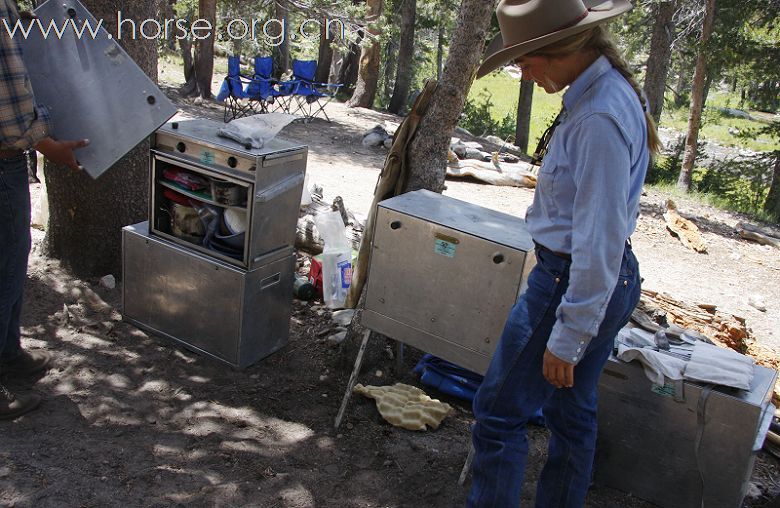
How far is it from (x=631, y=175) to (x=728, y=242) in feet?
28.6

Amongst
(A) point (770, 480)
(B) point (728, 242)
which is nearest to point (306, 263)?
(A) point (770, 480)

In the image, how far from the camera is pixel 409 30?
18.1m

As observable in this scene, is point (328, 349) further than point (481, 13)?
Yes

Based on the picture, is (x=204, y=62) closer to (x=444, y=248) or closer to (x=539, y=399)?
(x=444, y=248)

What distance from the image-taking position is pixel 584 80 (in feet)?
7.39

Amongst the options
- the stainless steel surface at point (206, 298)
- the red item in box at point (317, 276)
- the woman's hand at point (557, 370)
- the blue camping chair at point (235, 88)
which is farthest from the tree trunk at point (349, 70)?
the woman's hand at point (557, 370)

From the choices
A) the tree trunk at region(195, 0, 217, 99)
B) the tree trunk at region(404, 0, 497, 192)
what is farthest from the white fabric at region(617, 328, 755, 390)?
the tree trunk at region(195, 0, 217, 99)

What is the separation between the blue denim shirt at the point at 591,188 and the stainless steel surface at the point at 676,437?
4.36ft

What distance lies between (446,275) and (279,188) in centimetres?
119

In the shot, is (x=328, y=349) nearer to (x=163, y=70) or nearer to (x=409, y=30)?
(x=409, y=30)

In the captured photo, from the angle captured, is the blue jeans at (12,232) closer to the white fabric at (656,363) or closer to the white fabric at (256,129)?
the white fabric at (256,129)

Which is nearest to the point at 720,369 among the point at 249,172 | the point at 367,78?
the point at 249,172

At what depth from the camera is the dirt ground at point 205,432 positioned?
3.12m

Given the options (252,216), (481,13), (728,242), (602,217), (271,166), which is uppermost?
(481,13)
